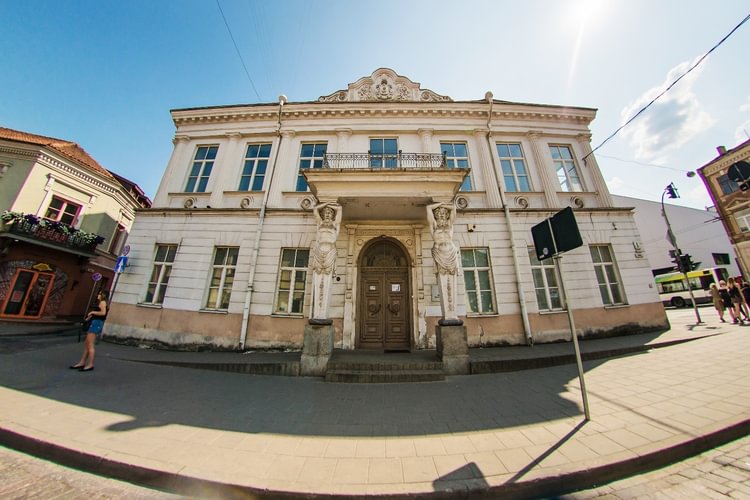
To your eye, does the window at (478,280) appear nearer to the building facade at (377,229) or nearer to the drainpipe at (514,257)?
the building facade at (377,229)

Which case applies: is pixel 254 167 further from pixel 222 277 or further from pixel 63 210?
pixel 63 210

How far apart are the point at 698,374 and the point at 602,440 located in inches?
152

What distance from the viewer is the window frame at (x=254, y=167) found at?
1029cm

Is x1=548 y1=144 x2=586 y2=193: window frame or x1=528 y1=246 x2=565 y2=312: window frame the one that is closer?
x1=528 y1=246 x2=565 y2=312: window frame

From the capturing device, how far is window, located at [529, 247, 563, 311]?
8734mm

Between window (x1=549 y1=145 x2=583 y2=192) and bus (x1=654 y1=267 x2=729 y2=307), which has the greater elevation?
window (x1=549 y1=145 x2=583 y2=192)

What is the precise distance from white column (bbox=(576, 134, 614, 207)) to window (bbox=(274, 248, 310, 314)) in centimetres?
1228

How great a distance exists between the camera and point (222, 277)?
9.09 meters

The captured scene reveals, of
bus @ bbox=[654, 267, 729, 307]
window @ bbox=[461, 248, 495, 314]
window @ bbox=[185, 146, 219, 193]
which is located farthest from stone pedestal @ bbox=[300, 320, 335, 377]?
bus @ bbox=[654, 267, 729, 307]

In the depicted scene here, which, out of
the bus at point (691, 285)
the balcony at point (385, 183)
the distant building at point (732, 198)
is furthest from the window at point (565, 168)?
the distant building at point (732, 198)

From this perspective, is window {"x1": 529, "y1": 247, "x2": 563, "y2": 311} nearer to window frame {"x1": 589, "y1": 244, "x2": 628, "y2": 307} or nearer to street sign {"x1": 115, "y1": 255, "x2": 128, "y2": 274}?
window frame {"x1": 589, "y1": 244, "x2": 628, "y2": 307}

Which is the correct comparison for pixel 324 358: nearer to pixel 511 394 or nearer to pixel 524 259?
pixel 511 394

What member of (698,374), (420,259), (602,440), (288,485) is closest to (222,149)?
(420,259)

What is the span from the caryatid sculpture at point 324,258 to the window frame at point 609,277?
9792 mm
